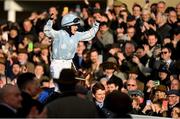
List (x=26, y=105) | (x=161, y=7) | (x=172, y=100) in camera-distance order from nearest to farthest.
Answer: (x=26, y=105)
(x=172, y=100)
(x=161, y=7)

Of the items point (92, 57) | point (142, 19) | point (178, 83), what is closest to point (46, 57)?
point (92, 57)

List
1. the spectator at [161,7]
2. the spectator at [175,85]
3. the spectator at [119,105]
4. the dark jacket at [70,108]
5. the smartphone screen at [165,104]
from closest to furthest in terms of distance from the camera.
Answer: the dark jacket at [70,108] < the spectator at [119,105] < the smartphone screen at [165,104] < the spectator at [175,85] < the spectator at [161,7]

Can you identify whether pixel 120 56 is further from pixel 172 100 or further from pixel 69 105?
pixel 69 105

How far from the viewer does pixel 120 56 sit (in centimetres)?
1700

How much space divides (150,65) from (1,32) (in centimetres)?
472

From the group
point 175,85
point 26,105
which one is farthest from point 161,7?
point 26,105

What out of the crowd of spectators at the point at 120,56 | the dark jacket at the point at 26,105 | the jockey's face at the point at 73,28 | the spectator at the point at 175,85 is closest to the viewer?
the dark jacket at the point at 26,105

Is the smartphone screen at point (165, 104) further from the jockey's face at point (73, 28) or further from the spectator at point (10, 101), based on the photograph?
the spectator at point (10, 101)

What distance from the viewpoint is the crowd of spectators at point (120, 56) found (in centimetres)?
1477

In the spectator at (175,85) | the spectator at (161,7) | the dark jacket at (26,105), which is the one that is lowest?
the spectator at (175,85)

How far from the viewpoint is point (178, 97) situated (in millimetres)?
14703

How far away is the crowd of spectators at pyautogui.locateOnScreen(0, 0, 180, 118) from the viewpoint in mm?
14766

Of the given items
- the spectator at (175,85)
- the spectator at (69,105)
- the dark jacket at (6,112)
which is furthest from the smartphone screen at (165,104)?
the dark jacket at (6,112)

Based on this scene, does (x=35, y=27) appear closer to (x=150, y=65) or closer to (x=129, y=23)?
(x=129, y=23)
